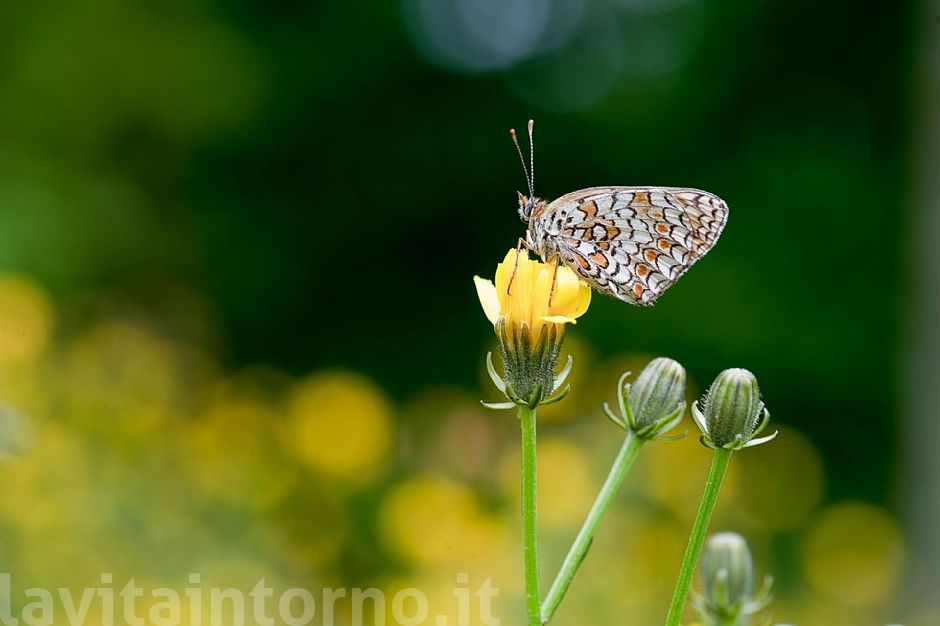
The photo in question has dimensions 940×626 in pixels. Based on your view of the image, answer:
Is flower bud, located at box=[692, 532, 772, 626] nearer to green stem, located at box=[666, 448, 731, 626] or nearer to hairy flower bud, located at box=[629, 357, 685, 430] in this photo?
green stem, located at box=[666, 448, 731, 626]

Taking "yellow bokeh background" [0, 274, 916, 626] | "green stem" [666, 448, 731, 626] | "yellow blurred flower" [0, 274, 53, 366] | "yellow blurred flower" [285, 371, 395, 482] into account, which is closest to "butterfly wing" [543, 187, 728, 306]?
"green stem" [666, 448, 731, 626]

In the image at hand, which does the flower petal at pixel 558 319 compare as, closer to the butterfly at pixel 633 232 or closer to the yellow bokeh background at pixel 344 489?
the butterfly at pixel 633 232

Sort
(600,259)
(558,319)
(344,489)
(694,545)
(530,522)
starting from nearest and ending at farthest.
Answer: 1. (694,545)
2. (530,522)
3. (558,319)
4. (600,259)
5. (344,489)

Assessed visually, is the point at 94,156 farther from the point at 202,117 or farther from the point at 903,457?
the point at 903,457

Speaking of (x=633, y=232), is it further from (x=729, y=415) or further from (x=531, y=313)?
(x=729, y=415)

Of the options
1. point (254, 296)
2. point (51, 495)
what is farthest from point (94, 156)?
point (51, 495)

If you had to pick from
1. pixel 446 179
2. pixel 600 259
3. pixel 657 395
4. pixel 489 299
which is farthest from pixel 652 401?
pixel 446 179

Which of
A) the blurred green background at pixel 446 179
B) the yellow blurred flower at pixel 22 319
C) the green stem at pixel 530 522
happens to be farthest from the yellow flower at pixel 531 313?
the blurred green background at pixel 446 179
